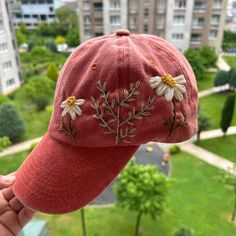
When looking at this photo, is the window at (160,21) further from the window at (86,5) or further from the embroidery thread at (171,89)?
the embroidery thread at (171,89)

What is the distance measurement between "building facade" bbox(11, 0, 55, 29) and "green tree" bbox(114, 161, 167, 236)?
81.8ft

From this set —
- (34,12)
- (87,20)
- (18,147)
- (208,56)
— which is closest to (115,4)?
(87,20)

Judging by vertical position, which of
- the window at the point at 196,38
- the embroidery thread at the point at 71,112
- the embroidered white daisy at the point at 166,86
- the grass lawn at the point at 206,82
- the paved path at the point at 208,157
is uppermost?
the embroidered white daisy at the point at 166,86

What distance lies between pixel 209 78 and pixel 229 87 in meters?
2.46

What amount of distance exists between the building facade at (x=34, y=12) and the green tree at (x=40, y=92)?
1484 centimetres

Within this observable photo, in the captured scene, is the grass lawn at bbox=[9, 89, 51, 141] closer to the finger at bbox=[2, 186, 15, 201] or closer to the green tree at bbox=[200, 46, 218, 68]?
the green tree at bbox=[200, 46, 218, 68]

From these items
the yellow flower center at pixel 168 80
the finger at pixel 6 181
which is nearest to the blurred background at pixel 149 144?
the finger at pixel 6 181

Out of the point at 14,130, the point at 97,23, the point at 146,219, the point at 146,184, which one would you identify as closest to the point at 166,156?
the point at 146,219

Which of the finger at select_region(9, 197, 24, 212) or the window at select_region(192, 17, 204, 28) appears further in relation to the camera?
the window at select_region(192, 17, 204, 28)

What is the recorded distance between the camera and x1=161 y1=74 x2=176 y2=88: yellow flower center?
1510 millimetres

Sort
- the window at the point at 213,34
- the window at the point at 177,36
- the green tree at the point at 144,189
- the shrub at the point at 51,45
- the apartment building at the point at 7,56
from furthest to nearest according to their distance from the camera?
the shrub at the point at 51,45, the window at the point at 213,34, the window at the point at 177,36, the apartment building at the point at 7,56, the green tree at the point at 144,189

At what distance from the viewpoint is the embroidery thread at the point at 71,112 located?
1.55 meters

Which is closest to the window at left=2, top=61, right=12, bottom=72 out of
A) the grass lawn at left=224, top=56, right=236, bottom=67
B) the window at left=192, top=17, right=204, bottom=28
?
the window at left=192, top=17, right=204, bottom=28

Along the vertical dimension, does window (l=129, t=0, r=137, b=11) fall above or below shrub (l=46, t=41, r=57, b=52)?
above
